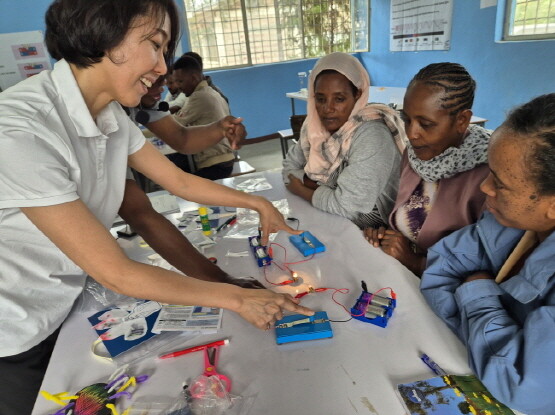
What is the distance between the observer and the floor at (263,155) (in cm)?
531

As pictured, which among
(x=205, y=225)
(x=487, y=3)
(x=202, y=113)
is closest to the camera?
(x=205, y=225)

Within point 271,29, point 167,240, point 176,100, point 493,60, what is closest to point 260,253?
point 167,240

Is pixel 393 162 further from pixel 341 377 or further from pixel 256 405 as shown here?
pixel 256 405

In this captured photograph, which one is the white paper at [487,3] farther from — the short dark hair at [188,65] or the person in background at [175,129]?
the person in background at [175,129]

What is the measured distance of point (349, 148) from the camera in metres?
1.68

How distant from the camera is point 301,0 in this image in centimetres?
600

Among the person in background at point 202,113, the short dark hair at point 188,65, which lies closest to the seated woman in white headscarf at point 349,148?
the person in background at point 202,113

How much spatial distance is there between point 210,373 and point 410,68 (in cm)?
543

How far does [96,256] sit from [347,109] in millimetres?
1341

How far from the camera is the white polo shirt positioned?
2.52 feet

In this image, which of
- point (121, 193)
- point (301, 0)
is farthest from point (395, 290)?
point (301, 0)

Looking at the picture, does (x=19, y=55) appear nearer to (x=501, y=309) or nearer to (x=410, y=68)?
(x=410, y=68)

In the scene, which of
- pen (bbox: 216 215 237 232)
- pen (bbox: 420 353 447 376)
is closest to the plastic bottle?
pen (bbox: 216 215 237 232)

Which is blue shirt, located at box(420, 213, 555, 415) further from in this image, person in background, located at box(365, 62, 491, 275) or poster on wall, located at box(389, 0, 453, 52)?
poster on wall, located at box(389, 0, 453, 52)
